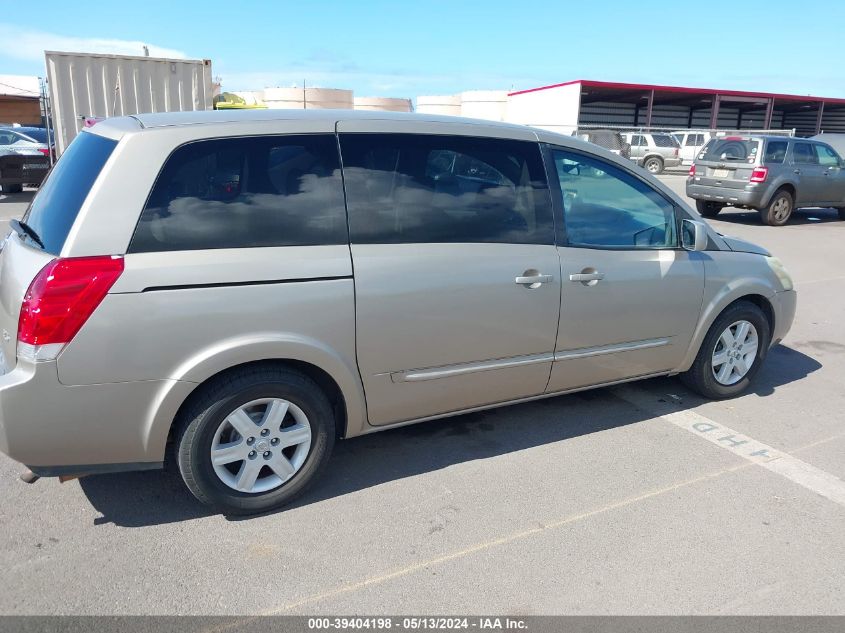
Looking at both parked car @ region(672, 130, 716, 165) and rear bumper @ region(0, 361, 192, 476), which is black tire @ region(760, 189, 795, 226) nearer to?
rear bumper @ region(0, 361, 192, 476)

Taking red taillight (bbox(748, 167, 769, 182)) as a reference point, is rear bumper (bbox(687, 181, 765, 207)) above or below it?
A: below

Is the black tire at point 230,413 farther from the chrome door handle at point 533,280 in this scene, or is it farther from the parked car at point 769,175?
the parked car at point 769,175

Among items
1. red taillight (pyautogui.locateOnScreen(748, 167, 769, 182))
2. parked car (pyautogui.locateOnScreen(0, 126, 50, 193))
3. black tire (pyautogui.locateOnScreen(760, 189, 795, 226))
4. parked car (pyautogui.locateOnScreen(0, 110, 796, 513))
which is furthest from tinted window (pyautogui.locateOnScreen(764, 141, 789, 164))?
parked car (pyautogui.locateOnScreen(0, 126, 50, 193))

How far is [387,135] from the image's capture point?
3.33m

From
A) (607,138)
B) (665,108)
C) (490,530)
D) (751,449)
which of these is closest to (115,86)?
(490,530)

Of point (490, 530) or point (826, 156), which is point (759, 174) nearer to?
point (826, 156)

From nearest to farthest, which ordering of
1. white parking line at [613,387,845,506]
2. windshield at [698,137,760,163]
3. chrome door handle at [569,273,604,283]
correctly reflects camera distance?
1. white parking line at [613,387,845,506]
2. chrome door handle at [569,273,604,283]
3. windshield at [698,137,760,163]

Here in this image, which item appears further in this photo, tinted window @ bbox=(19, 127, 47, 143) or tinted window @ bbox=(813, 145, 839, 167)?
tinted window @ bbox=(19, 127, 47, 143)

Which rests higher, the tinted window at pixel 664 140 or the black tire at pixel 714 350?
the tinted window at pixel 664 140

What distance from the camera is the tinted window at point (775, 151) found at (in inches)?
520

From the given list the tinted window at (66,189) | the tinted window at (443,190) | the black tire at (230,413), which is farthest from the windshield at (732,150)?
the tinted window at (66,189)

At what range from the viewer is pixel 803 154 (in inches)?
539

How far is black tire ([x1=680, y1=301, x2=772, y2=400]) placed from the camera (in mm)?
4488

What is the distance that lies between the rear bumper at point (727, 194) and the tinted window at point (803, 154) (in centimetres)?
121
